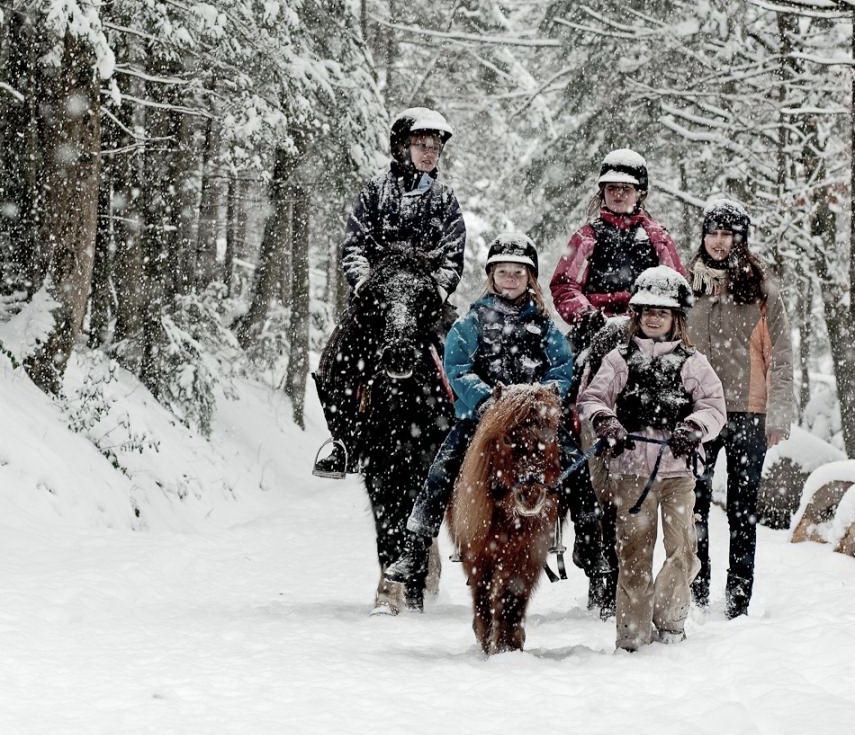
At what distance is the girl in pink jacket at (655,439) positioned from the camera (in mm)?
5496

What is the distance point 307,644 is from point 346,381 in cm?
201

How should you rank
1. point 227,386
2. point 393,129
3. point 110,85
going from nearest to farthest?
point 393,129 < point 110,85 < point 227,386

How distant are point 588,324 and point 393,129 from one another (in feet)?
6.63

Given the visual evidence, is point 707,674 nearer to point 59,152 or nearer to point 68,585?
point 68,585

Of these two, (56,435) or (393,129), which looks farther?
(56,435)

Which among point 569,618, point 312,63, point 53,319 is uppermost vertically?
point 312,63

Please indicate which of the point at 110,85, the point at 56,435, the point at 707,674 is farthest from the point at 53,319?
the point at 707,674

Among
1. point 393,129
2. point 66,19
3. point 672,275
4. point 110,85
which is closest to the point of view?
point 672,275

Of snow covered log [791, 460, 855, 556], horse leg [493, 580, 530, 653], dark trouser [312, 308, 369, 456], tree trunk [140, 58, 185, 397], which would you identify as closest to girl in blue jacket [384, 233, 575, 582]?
horse leg [493, 580, 530, 653]

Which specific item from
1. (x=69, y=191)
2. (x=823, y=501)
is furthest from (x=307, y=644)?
(x=69, y=191)

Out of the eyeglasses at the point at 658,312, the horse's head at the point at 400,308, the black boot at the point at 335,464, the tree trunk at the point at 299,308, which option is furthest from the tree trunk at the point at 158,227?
the eyeglasses at the point at 658,312

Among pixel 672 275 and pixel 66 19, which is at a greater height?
pixel 66 19

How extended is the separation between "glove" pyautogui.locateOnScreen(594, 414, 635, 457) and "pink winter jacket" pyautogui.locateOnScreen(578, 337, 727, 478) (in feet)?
0.20

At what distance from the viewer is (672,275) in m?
5.74
